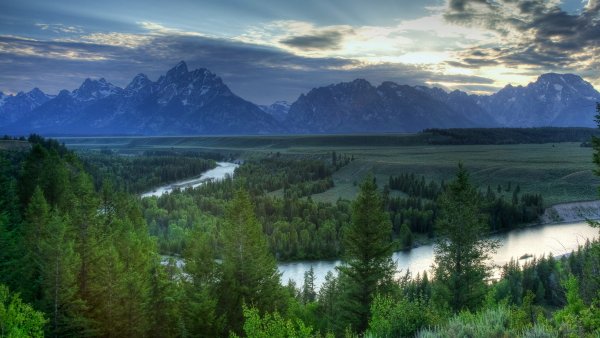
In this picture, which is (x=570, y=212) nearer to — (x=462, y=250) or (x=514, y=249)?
(x=514, y=249)

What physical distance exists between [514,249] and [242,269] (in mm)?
83786

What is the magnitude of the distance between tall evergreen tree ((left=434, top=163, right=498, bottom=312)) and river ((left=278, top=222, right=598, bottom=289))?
4045cm

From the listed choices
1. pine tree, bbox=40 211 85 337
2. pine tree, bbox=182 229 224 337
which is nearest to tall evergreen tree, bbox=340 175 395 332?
pine tree, bbox=182 229 224 337

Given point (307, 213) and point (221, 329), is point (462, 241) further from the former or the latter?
point (307, 213)

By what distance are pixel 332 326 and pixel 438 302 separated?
8.87 m

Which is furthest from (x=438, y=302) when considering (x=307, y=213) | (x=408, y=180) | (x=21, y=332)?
(x=408, y=180)

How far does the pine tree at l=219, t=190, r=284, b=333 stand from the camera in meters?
35.2

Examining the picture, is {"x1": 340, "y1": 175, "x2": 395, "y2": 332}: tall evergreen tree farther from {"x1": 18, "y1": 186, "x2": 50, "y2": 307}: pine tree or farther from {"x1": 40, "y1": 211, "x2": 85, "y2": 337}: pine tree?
{"x1": 18, "y1": 186, "x2": 50, "y2": 307}: pine tree

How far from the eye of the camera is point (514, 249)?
100 metres

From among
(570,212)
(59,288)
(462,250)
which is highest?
(462,250)

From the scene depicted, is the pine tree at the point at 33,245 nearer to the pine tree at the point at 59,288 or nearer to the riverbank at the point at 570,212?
the pine tree at the point at 59,288

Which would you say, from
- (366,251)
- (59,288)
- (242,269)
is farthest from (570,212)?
(59,288)

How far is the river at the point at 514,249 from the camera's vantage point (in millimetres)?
86562

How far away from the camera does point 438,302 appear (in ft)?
122
